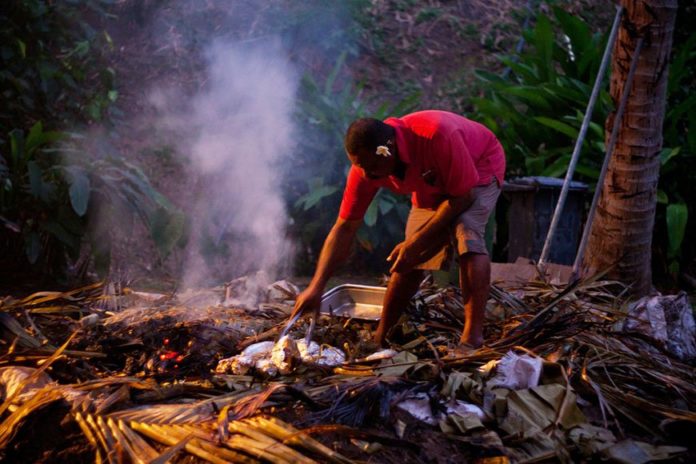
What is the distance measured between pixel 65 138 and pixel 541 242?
168 inches

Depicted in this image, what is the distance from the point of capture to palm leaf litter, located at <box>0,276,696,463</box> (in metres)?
2.80

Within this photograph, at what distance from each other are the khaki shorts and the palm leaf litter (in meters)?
0.44

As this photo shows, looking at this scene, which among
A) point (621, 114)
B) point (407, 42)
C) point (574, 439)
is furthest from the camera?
point (407, 42)

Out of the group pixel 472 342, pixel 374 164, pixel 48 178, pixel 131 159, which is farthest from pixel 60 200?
pixel 472 342

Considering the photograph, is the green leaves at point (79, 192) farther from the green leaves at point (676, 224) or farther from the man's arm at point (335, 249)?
the green leaves at point (676, 224)

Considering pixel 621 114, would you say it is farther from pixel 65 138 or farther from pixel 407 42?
pixel 407 42

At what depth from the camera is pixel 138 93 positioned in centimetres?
1000

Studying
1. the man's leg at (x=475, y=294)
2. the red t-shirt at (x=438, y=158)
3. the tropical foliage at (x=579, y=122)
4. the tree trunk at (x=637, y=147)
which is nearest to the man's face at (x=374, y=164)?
the red t-shirt at (x=438, y=158)

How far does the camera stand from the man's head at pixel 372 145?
3434mm

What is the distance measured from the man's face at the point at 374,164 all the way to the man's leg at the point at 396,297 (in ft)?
2.46

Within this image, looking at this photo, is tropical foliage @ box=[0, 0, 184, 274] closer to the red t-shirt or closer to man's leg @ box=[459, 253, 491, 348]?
the red t-shirt

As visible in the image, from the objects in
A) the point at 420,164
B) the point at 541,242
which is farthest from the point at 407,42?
the point at 420,164

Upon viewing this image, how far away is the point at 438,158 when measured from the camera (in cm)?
363

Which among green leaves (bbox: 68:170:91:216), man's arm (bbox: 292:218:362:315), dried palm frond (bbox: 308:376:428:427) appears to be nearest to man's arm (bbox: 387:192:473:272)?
man's arm (bbox: 292:218:362:315)
